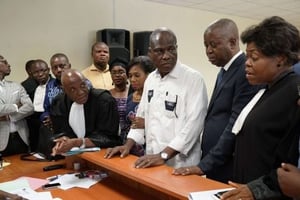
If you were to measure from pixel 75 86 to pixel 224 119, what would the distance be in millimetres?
1079

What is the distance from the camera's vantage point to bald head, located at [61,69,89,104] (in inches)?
84.0

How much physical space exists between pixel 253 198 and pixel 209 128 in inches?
27.9

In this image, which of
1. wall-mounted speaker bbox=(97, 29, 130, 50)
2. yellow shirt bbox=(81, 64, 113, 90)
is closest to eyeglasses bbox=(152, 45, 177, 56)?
yellow shirt bbox=(81, 64, 113, 90)

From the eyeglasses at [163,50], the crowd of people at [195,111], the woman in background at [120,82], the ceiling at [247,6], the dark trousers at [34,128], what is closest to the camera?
the crowd of people at [195,111]

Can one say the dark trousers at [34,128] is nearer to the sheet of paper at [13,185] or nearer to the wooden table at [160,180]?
the sheet of paper at [13,185]

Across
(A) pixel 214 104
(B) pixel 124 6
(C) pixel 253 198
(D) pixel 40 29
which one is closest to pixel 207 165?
(A) pixel 214 104

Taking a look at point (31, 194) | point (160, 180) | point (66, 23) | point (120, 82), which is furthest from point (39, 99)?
point (160, 180)

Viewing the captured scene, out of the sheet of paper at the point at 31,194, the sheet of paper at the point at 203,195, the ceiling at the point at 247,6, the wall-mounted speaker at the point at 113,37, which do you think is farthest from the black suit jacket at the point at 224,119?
the ceiling at the point at 247,6

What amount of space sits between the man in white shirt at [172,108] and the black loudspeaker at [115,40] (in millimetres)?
2525

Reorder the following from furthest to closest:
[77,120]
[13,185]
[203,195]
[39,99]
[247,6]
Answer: [247,6], [39,99], [77,120], [13,185], [203,195]

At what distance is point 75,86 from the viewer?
2.15 meters

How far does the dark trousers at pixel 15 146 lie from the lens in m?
2.85

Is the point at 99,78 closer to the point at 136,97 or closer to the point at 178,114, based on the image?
the point at 136,97

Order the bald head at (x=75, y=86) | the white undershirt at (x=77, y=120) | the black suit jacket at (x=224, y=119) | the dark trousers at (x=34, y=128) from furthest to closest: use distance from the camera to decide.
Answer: the dark trousers at (x=34, y=128) → the white undershirt at (x=77, y=120) → the bald head at (x=75, y=86) → the black suit jacket at (x=224, y=119)
